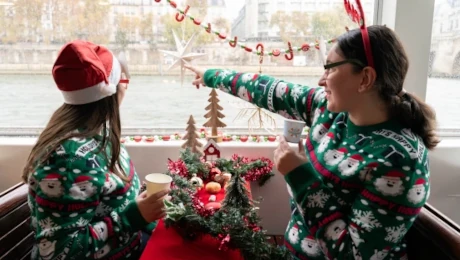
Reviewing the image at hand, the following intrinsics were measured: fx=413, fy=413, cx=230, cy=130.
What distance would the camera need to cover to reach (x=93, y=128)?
4.01 ft

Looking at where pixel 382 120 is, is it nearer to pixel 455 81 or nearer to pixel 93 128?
pixel 93 128

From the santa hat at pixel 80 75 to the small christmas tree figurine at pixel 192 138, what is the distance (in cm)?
75

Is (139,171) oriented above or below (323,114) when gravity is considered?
below

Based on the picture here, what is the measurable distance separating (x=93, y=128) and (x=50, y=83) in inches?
45.8

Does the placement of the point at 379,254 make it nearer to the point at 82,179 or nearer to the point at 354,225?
the point at 354,225

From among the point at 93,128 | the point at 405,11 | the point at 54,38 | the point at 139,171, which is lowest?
the point at 139,171

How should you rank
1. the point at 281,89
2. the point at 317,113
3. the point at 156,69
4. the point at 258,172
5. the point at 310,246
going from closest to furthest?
the point at 310,246 → the point at 317,113 → the point at 281,89 → the point at 258,172 → the point at 156,69

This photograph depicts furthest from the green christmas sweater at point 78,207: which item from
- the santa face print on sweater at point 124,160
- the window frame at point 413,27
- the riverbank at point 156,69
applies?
the window frame at point 413,27

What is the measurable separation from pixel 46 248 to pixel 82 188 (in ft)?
0.61

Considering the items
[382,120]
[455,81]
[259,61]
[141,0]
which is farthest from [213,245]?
[455,81]

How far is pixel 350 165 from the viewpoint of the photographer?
114 cm

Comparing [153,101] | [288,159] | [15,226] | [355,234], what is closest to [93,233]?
[15,226]

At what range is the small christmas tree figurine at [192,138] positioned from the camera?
197 centimetres

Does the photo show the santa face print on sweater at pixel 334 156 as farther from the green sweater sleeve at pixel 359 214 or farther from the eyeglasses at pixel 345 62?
the eyeglasses at pixel 345 62
